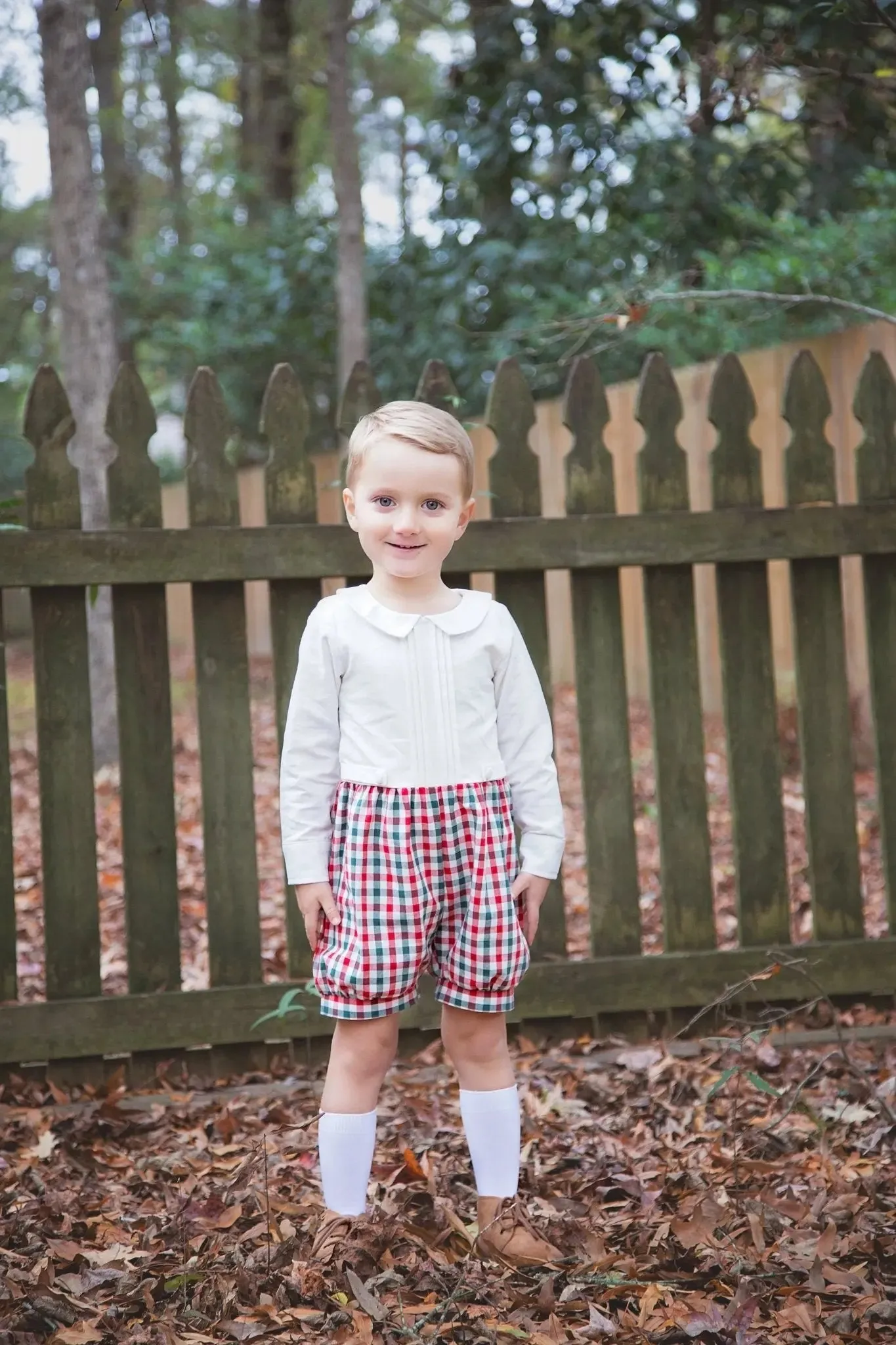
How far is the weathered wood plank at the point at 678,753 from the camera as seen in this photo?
10.8 feet

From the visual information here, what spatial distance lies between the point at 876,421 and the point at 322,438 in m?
9.79

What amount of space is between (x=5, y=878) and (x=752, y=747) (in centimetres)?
206

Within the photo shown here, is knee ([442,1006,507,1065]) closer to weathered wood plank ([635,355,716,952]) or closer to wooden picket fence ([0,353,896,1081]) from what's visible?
wooden picket fence ([0,353,896,1081])

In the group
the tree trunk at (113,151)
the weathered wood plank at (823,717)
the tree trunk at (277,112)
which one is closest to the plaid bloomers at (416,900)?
the weathered wood plank at (823,717)

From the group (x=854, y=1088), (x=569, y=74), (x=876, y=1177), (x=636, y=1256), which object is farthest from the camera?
(x=569, y=74)

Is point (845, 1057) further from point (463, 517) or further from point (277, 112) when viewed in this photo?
point (277, 112)

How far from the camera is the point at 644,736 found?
21.5 ft

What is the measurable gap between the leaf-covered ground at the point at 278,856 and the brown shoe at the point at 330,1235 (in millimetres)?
1477

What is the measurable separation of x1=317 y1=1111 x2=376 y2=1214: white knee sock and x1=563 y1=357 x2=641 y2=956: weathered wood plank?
4.08 feet

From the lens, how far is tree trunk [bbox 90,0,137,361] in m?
13.0

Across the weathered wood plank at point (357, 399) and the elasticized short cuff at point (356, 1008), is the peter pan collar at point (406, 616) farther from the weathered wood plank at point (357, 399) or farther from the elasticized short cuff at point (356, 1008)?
the weathered wood plank at point (357, 399)

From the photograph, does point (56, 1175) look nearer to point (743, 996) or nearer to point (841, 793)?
point (743, 996)

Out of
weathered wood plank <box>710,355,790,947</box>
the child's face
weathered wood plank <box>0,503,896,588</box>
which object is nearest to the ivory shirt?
the child's face

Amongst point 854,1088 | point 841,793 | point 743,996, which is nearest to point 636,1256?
point 854,1088
